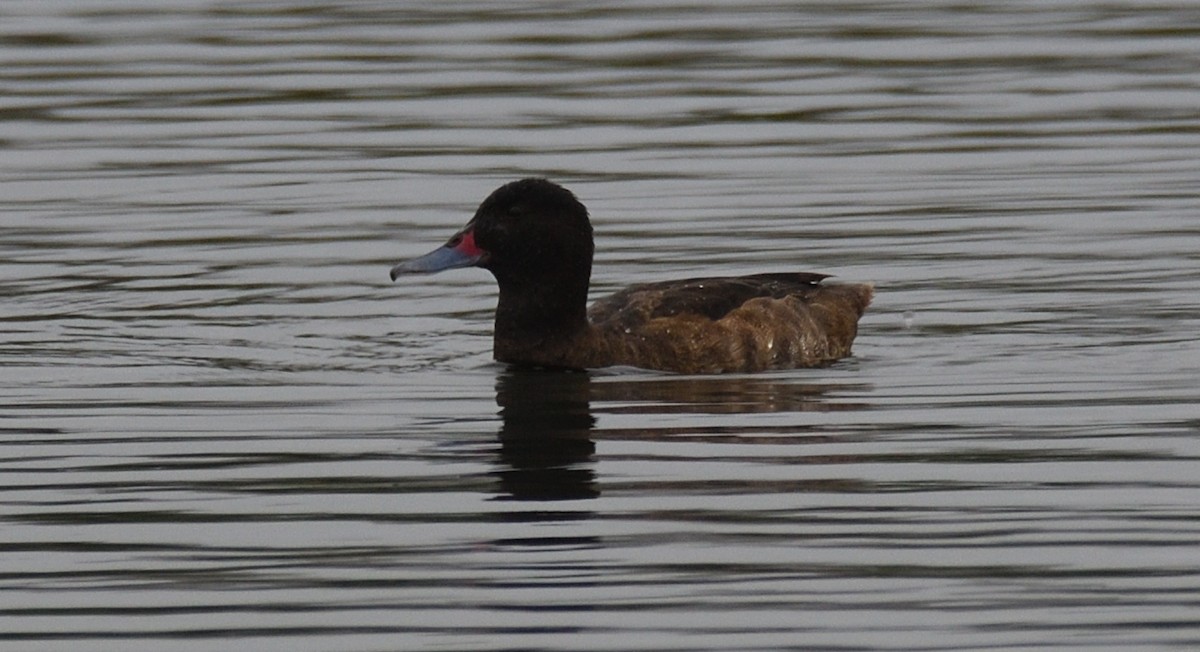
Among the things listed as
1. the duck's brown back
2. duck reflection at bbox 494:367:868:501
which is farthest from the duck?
duck reflection at bbox 494:367:868:501

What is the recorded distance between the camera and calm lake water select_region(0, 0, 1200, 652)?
7867 millimetres

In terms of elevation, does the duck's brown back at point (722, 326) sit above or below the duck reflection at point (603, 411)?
above

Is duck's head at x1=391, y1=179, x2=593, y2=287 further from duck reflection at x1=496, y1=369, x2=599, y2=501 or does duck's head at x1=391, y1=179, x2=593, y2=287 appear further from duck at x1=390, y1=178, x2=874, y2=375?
duck reflection at x1=496, y1=369, x2=599, y2=501

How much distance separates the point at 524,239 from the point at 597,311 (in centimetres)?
46

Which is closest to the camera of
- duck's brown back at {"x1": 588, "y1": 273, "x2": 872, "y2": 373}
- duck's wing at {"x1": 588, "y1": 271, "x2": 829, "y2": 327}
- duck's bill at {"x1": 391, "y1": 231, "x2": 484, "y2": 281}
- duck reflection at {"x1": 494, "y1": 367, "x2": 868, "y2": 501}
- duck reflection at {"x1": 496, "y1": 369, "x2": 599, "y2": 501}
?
duck reflection at {"x1": 496, "y1": 369, "x2": 599, "y2": 501}

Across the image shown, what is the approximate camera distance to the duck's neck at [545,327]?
12.1 metres

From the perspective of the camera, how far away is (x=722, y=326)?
477 inches

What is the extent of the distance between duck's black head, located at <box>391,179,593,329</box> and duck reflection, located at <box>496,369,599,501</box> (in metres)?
0.46

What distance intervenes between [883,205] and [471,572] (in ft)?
27.6

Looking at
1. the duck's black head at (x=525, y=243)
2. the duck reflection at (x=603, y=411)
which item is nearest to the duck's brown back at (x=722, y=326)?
the duck reflection at (x=603, y=411)

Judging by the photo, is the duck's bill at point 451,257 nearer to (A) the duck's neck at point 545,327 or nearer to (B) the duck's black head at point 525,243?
(B) the duck's black head at point 525,243

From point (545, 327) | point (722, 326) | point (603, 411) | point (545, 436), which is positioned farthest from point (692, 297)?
point (545, 436)

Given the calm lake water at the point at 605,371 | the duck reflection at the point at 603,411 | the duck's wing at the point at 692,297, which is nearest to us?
the calm lake water at the point at 605,371

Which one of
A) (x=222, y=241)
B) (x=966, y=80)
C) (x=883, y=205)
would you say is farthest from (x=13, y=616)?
(x=966, y=80)
